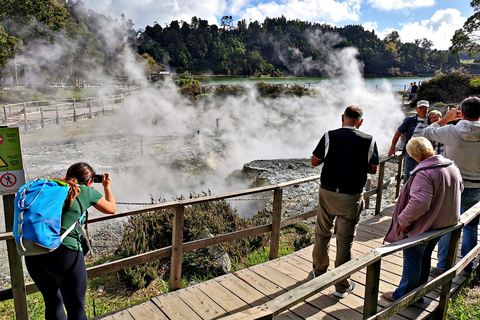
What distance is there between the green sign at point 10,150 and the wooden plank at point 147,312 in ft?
4.60

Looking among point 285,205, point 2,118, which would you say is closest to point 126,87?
point 2,118

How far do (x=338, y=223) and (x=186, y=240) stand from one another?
2.84m

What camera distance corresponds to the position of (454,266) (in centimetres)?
279

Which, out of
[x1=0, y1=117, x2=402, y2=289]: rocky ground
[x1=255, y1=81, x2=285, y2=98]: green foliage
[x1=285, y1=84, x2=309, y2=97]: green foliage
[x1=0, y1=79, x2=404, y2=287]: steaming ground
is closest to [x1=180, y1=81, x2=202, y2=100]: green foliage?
[x1=0, y1=79, x2=404, y2=287]: steaming ground

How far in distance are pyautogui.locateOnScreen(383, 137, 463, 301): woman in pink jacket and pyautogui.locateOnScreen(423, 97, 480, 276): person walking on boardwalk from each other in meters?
0.68

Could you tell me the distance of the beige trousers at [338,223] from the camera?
9.41ft

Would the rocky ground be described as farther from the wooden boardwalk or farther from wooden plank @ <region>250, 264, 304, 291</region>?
wooden plank @ <region>250, 264, 304, 291</region>

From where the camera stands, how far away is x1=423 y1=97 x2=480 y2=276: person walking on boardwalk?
3.03 m

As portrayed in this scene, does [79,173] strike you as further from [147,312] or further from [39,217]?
[147,312]

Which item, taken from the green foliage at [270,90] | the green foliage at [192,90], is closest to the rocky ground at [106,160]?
the green foliage at [192,90]

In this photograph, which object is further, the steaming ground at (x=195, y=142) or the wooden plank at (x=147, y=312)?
the steaming ground at (x=195, y=142)

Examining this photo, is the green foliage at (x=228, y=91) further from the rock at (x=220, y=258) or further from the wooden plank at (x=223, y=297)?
the wooden plank at (x=223, y=297)

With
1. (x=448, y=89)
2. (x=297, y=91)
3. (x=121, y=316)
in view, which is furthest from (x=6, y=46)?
(x=448, y=89)

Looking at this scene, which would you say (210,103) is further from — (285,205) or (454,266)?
(454,266)
